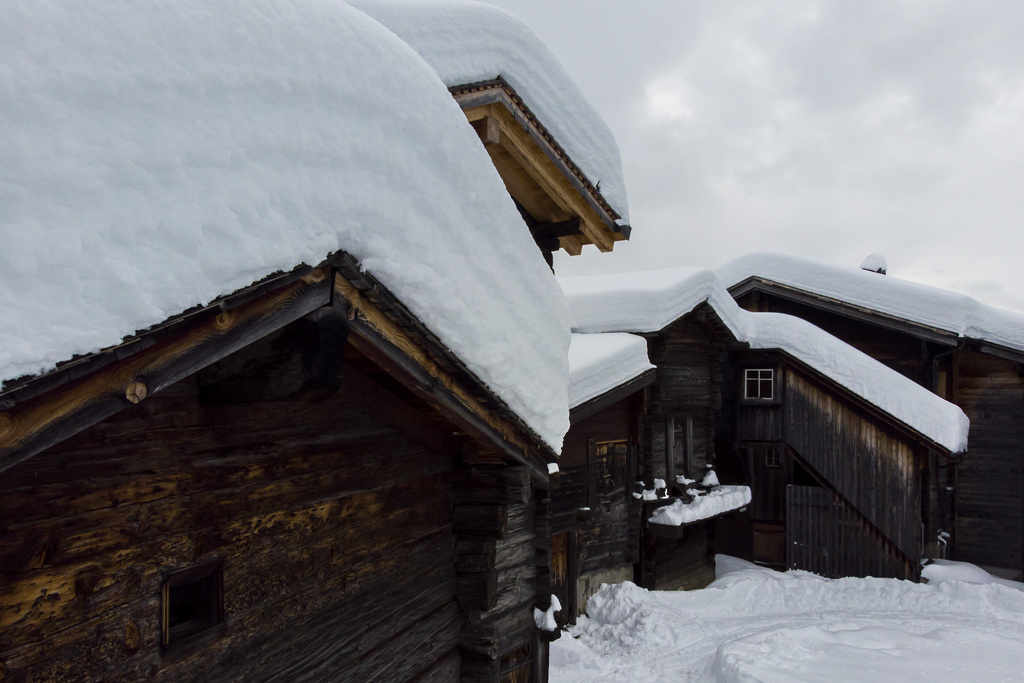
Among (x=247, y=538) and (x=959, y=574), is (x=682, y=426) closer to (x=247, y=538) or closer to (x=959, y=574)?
(x=959, y=574)

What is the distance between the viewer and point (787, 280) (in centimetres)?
1619

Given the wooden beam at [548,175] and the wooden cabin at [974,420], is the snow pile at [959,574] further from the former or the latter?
the wooden beam at [548,175]

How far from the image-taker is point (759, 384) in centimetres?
1391

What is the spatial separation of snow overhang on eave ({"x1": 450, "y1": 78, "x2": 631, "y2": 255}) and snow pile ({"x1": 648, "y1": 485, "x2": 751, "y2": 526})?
6314mm

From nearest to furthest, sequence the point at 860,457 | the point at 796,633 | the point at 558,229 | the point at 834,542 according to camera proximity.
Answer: the point at 558,229 → the point at 796,633 → the point at 860,457 → the point at 834,542

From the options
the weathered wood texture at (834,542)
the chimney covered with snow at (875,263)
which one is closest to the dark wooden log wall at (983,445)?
the weathered wood texture at (834,542)

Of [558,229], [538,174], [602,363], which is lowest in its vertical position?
[602,363]

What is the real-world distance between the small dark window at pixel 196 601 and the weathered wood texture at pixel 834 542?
43.7ft

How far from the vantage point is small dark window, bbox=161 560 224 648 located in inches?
85.3

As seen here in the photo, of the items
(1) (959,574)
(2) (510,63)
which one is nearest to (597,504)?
(2) (510,63)

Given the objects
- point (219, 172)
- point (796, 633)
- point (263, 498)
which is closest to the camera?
point (219, 172)

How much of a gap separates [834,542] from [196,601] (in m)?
13.8

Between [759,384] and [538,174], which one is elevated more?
[538,174]

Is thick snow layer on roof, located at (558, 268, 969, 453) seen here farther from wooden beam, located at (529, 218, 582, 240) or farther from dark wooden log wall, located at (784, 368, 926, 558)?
wooden beam, located at (529, 218, 582, 240)
